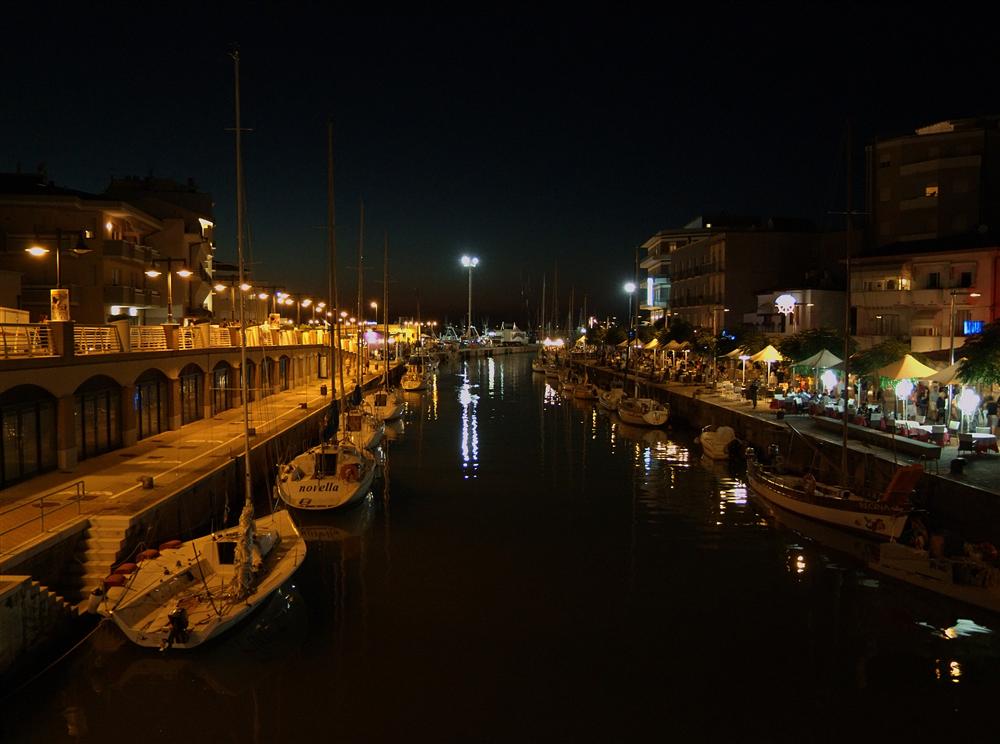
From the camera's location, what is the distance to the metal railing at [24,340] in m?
22.1

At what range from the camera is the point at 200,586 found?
17609mm

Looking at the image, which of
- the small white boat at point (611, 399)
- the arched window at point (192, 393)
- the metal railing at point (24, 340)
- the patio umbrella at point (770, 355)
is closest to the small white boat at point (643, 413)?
the small white boat at point (611, 399)

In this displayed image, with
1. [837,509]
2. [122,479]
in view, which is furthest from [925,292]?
[122,479]

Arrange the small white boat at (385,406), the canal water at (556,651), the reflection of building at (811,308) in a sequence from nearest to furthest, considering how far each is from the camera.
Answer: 1. the canal water at (556,651)
2. the small white boat at (385,406)
3. the reflection of building at (811,308)

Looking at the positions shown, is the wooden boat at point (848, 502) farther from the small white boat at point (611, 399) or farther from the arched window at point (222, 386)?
the small white boat at point (611, 399)

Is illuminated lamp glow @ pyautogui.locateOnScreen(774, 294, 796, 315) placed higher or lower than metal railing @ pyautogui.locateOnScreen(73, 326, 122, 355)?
higher

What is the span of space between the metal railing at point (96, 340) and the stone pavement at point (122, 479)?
143 inches

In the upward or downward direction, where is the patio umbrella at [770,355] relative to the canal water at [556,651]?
upward

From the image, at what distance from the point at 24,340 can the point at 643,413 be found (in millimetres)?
38471

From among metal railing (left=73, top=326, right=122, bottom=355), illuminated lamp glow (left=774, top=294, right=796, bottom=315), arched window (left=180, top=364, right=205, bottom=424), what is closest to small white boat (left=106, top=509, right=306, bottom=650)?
metal railing (left=73, top=326, right=122, bottom=355)

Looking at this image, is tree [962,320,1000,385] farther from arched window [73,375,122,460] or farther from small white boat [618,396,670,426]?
arched window [73,375,122,460]

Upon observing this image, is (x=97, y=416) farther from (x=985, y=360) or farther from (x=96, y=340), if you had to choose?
(x=985, y=360)

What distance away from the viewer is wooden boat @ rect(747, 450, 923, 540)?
23.4m

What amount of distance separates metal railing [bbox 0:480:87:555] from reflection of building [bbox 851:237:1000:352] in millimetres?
38311
